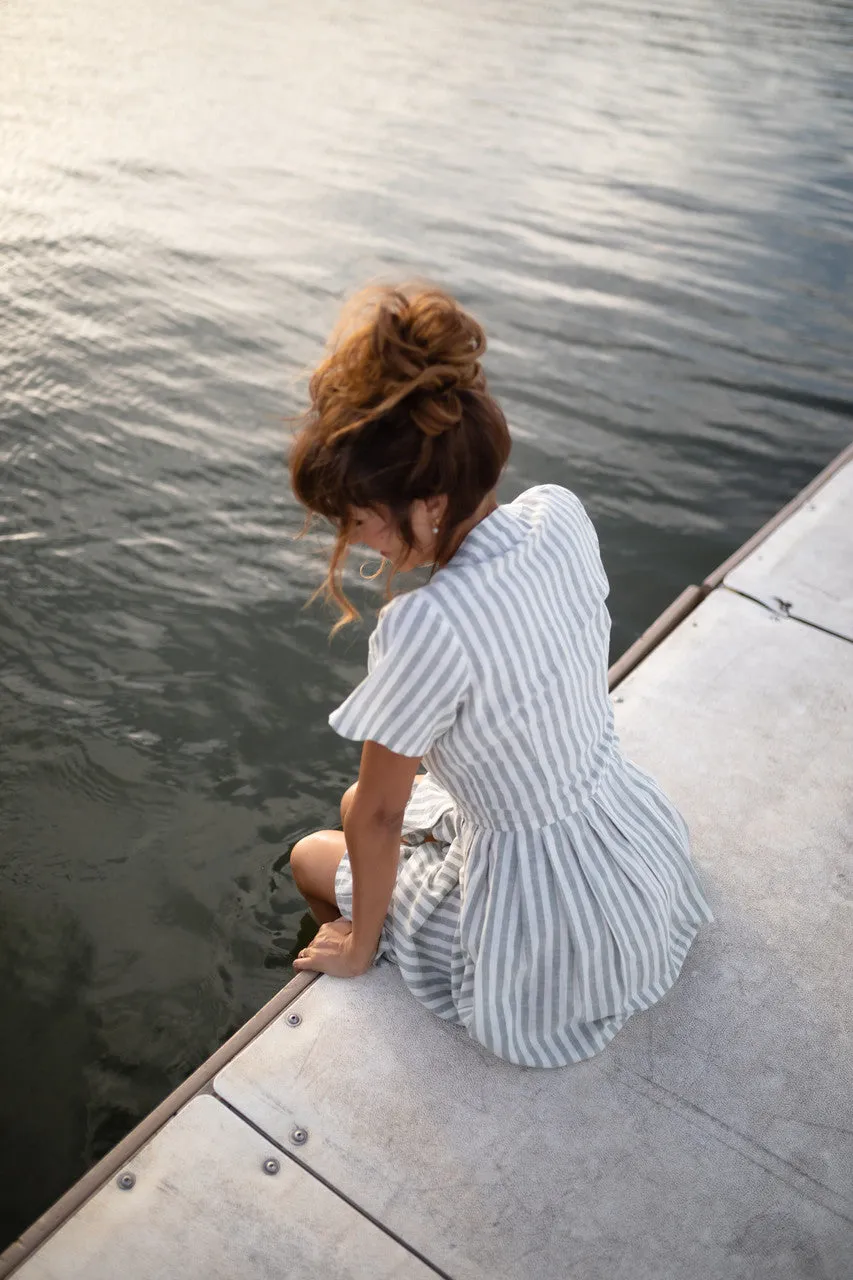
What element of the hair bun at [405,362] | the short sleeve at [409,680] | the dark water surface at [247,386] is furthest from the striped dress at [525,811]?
the dark water surface at [247,386]

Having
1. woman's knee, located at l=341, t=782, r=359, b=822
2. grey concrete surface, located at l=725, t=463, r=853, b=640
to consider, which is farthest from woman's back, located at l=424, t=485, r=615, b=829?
grey concrete surface, located at l=725, t=463, r=853, b=640

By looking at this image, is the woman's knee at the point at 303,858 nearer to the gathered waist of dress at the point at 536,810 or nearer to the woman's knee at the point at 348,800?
the woman's knee at the point at 348,800

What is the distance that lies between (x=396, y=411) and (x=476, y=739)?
614mm

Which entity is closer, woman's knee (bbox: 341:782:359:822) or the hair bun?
the hair bun

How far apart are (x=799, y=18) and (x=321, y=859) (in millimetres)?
15734

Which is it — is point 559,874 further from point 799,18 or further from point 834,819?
point 799,18

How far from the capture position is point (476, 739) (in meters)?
1.88

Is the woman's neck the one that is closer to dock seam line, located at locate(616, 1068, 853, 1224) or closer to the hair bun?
the hair bun

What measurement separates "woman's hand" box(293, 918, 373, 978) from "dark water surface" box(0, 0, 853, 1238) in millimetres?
749

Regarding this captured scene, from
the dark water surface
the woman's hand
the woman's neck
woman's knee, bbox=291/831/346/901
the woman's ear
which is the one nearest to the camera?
the woman's ear

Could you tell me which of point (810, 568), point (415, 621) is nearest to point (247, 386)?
point (810, 568)

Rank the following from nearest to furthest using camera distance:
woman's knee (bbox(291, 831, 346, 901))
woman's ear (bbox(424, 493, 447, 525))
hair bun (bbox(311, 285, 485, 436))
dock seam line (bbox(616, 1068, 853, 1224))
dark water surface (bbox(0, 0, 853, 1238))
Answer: hair bun (bbox(311, 285, 485, 436))
woman's ear (bbox(424, 493, 447, 525))
dock seam line (bbox(616, 1068, 853, 1224))
woman's knee (bbox(291, 831, 346, 901))
dark water surface (bbox(0, 0, 853, 1238))

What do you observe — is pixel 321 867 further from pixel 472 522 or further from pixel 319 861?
pixel 472 522

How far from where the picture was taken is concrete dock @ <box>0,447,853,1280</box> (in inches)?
74.1
